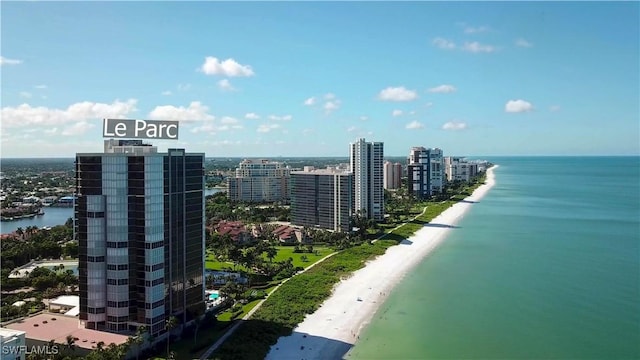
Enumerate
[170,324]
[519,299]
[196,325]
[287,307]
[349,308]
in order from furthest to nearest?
[519,299], [349,308], [287,307], [196,325], [170,324]

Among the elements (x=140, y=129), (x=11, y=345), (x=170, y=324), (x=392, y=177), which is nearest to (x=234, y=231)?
(x=140, y=129)

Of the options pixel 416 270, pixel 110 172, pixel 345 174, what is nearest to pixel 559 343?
pixel 416 270

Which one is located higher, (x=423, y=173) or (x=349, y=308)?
(x=423, y=173)

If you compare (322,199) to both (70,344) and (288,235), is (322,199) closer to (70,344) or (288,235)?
(288,235)

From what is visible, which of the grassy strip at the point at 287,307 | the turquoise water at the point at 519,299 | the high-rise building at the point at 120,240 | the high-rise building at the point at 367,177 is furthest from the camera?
the high-rise building at the point at 367,177

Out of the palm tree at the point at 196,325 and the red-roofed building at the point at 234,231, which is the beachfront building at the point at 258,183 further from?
the palm tree at the point at 196,325

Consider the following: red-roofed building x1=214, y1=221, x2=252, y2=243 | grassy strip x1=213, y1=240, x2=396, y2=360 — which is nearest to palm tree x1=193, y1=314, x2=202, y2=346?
grassy strip x1=213, y1=240, x2=396, y2=360

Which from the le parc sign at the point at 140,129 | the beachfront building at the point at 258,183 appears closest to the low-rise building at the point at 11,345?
the le parc sign at the point at 140,129
